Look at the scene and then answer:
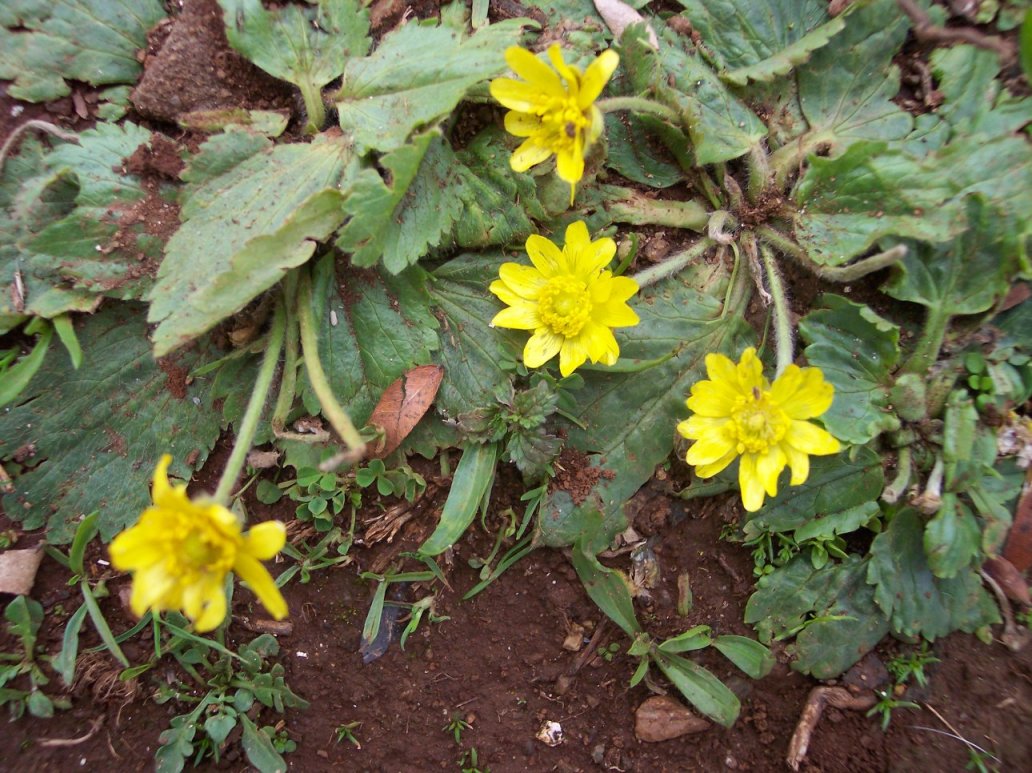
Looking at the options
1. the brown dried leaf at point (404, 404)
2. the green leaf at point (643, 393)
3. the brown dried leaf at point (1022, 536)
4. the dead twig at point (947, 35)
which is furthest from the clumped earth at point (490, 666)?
the dead twig at point (947, 35)

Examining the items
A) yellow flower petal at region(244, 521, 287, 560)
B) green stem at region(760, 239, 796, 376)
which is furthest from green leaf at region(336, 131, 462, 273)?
green stem at region(760, 239, 796, 376)

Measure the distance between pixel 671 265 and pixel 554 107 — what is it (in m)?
0.80

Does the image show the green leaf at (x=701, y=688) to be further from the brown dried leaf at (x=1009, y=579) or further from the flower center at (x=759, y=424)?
the brown dried leaf at (x=1009, y=579)

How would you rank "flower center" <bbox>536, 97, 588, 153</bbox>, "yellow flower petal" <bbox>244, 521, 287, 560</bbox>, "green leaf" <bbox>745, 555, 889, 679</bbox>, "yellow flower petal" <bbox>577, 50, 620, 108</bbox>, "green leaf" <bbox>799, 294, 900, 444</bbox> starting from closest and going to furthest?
"yellow flower petal" <bbox>244, 521, 287, 560</bbox> → "yellow flower petal" <bbox>577, 50, 620, 108</bbox> → "flower center" <bbox>536, 97, 588, 153</bbox> → "green leaf" <bbox>799, 294, 900, 444</bbox> → "green leaf" <bbox>745, 555, 889, 679</bbox>

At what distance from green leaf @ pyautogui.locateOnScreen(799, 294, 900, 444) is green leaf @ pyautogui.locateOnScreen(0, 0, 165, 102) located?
270cm

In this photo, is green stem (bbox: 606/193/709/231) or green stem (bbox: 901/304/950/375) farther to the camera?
green stem (bbox: 606/193/709/231)

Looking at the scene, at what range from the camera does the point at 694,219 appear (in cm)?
305

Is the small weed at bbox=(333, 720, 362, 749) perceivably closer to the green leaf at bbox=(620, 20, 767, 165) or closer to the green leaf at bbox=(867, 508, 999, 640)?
the green leaf at bbox=(867, 508, 999, 640)

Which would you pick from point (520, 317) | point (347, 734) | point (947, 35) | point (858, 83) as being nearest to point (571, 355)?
point (520, 317)

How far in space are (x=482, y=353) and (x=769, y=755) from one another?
184cm

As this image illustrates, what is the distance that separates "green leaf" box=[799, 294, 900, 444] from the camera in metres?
2.73

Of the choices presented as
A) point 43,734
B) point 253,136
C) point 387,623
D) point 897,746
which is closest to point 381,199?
point 253,136

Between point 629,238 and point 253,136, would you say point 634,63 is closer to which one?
point 629,238

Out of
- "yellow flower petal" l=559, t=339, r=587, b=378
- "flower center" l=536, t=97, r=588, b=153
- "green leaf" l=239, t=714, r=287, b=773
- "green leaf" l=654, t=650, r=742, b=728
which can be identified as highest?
"flower center" l=536, t=97, r=588, b=153
